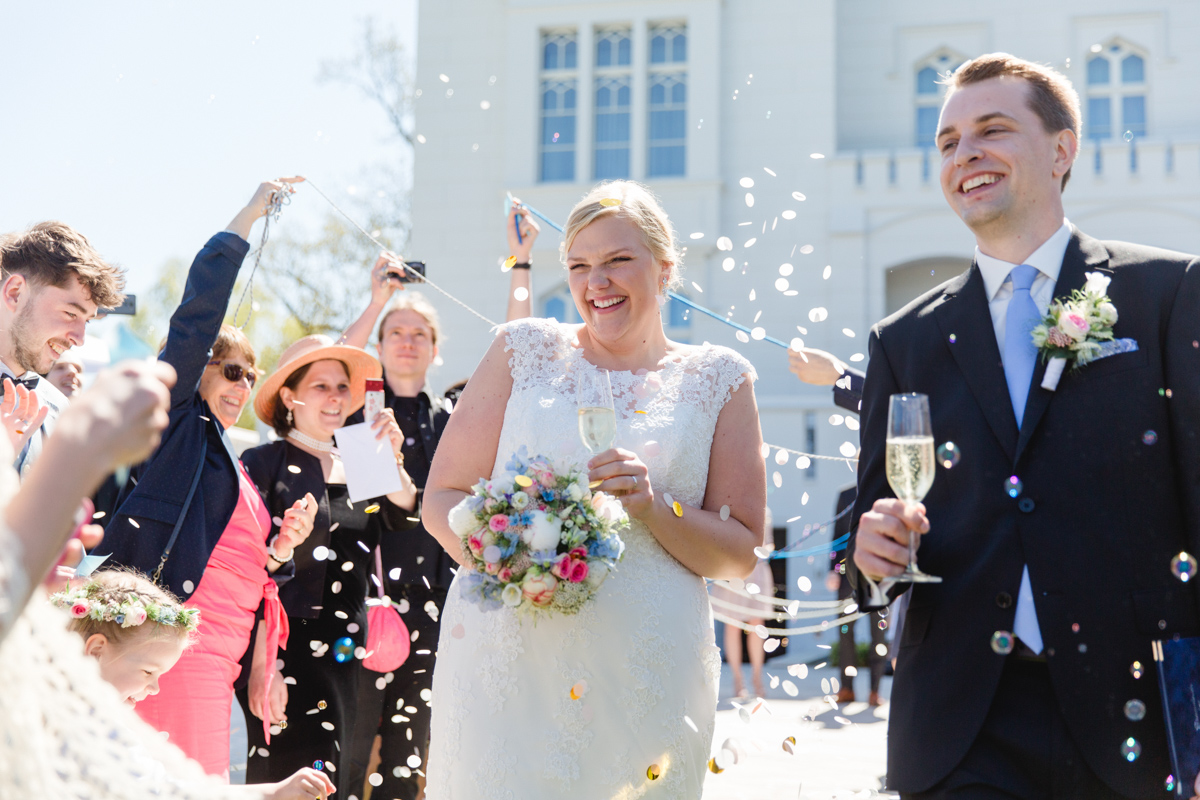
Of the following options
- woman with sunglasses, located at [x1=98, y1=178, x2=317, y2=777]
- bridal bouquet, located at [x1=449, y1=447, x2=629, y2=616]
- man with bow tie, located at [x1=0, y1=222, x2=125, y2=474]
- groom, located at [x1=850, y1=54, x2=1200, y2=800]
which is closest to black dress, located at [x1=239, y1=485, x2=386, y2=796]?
woman with sunglasses, located at [x1=98, y1=178, x2=317, y2=777]

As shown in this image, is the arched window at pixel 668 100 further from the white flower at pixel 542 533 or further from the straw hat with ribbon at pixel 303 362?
the white flower at pixel 542 533

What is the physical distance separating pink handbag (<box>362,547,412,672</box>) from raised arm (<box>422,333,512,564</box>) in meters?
1.86

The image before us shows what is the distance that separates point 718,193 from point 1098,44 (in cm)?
658

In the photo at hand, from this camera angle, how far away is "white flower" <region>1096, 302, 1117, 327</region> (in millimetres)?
2551

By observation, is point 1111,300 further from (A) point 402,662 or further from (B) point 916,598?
(A) point 402,662

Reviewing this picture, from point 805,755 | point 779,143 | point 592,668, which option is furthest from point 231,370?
point 779,143

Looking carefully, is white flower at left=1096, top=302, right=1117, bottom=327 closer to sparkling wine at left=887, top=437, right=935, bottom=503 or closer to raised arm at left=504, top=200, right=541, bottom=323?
sparkling wine at left=887, top=437, right=935, bottom=503

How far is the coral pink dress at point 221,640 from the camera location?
12.3 ft

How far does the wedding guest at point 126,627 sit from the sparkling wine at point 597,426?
58.1 inches

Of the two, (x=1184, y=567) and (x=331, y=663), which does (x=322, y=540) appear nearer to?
(x=331, y=663)

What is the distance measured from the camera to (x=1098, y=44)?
57.9ft

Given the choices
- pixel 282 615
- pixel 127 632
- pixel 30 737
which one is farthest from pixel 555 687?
pixel 282 615

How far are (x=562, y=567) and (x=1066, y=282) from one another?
4.75ft

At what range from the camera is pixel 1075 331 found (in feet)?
8.18
